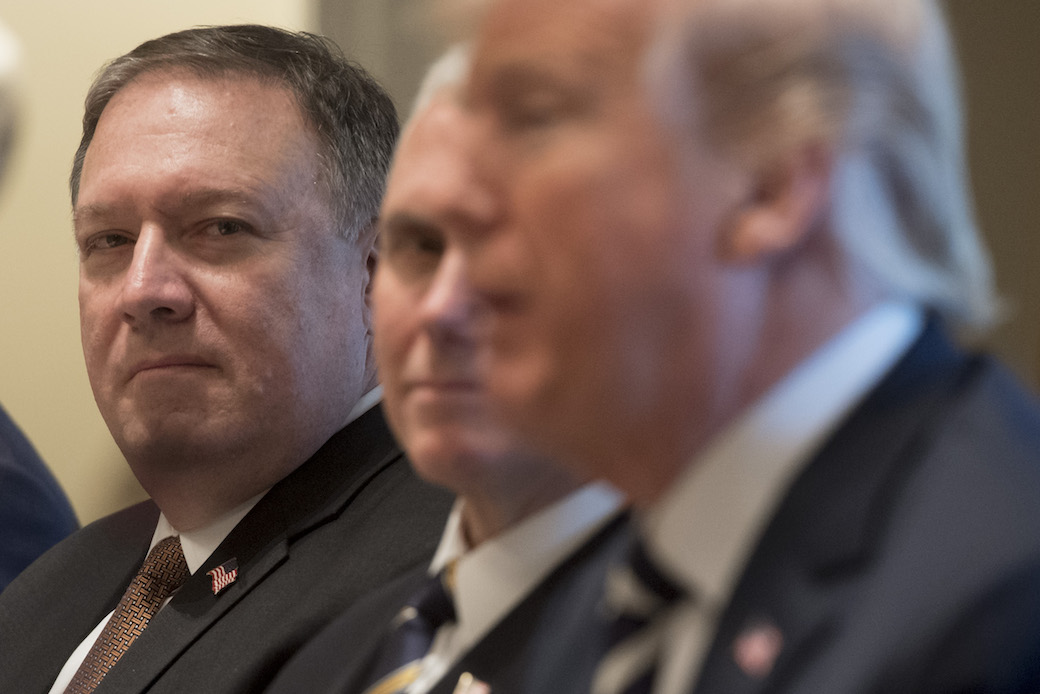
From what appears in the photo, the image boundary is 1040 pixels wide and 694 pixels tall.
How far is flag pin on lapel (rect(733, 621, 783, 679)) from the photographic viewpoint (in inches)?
19.5

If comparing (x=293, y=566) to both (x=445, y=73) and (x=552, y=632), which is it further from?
(x=445, y=73)

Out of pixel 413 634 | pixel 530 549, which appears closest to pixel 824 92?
pixel 530 549

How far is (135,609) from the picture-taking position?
121 cm

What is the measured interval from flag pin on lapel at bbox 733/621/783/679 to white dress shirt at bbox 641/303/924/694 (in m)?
0.02

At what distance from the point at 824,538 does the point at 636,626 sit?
10 cm

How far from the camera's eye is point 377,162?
4.14 ft

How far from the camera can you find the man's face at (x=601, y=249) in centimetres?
51

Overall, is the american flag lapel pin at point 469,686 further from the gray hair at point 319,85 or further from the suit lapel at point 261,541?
the gray hair at point 319,85

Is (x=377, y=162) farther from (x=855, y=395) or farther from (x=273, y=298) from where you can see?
(x=855, y=395)

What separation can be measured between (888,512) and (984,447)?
51 mm

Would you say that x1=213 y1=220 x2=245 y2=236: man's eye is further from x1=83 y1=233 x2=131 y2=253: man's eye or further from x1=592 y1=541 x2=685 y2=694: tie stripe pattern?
x1=592 y1=541 x2=685 y2=694: tie stripe pattern

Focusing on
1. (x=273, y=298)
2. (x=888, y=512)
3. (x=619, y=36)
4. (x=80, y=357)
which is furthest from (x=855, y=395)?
(x=80, y=357)

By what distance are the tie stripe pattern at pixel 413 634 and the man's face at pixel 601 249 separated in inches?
8.4

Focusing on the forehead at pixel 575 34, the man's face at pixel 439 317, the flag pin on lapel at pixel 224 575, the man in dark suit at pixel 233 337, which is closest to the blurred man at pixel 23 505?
the man in dark suit at pixel 233 337
